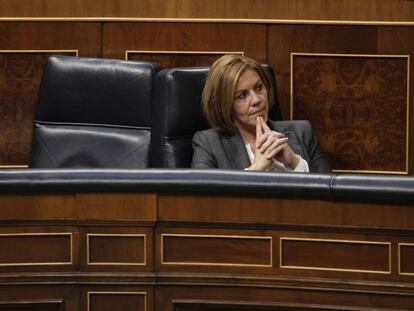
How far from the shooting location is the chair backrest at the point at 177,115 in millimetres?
2338

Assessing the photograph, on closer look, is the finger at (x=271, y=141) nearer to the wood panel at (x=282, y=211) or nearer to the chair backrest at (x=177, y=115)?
the chair backrest at (x=177, y=115)

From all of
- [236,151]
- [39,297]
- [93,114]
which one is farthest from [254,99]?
[39,297]

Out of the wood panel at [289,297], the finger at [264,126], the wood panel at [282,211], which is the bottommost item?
the wood panel at [289,297]

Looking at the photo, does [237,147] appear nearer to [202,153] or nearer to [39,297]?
[202,153]

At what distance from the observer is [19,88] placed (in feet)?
8.89

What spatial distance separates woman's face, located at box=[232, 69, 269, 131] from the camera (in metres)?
2.25

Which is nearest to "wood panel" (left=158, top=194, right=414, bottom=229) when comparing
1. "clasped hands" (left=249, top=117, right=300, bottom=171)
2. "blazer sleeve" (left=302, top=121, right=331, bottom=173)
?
"clasped hands" (left=249, top=117, right=300, bottom=171)

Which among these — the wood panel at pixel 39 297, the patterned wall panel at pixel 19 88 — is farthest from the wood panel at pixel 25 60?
the wood panel at pixel 39 297

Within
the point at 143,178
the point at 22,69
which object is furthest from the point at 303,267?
the point at 22,69

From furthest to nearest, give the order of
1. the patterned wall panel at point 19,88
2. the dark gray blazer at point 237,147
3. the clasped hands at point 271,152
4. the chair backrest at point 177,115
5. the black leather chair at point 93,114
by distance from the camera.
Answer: the patterned wall panel at point 19,88, the black leather chair at point 93,114, the chair backrest at point 177,115, the dark gray blazer at point 237,147, the clasped hands at point 271,152

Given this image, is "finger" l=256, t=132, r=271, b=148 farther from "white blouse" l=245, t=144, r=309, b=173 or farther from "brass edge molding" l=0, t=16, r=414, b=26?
"brass edge molding" l=0, t=16, r=414, b=26

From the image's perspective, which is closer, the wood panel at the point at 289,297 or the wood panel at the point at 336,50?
the wood panel at the point at 289,297

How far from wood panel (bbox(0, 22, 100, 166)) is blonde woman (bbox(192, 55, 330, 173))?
0.54 metres

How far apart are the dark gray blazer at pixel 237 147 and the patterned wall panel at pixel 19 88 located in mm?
609
